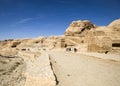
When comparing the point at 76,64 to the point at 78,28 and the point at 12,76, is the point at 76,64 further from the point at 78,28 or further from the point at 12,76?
the point at 78,28

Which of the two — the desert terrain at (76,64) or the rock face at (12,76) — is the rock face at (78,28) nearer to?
the desert terrain at (76,64)

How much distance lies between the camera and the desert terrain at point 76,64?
26.1 feet

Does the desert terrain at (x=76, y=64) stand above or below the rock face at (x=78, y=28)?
below

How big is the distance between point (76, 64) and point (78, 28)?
48.8 meters

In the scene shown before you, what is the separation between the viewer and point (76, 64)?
1405cm

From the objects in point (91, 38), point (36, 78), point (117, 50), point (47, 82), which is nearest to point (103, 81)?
point (47, 82)

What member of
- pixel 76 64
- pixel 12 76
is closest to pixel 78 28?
pixel 12 76

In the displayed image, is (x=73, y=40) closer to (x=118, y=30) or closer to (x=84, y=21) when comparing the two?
(x=84, y=21)

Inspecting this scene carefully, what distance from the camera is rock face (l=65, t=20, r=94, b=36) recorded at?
60.4 meters

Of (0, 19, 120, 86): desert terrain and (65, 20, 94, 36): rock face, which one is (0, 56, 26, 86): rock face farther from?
(65, 20, 94, 36): rock face

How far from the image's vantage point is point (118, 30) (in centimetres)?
2506

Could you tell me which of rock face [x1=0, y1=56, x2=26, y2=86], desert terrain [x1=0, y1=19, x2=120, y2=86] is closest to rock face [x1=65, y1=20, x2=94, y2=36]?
desert terrain [x1=0, y1=19, x2=120, y2=86]

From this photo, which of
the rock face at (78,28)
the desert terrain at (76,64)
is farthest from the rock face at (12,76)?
the rock face at (78,28)

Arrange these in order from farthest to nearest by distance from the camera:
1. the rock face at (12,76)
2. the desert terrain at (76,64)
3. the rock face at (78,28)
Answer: the rock face at (78,28) → the rock face at (12,76) → the desert terrain at (76,64)
